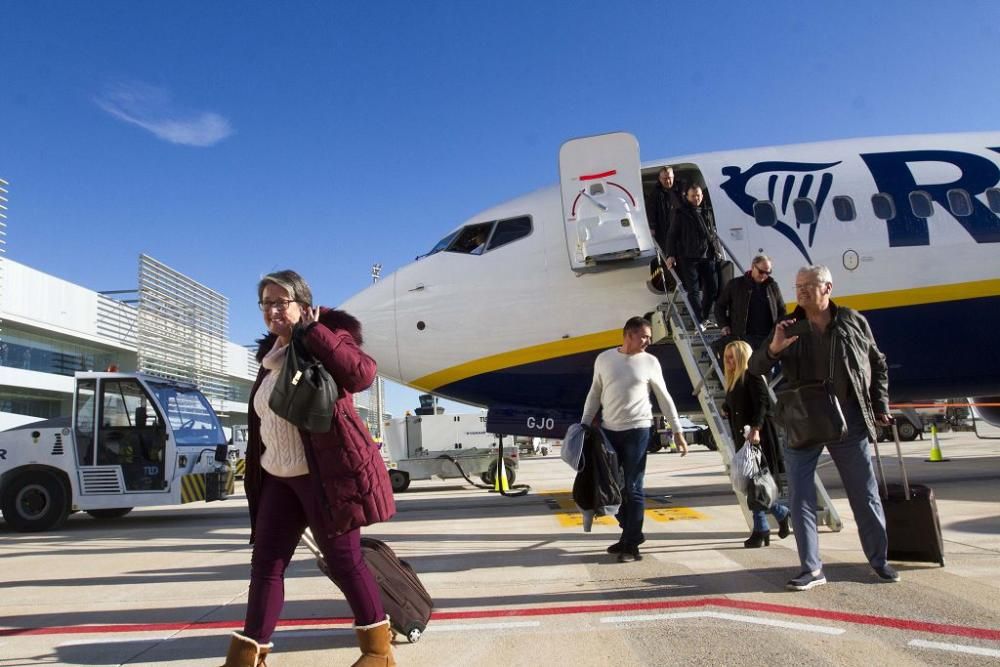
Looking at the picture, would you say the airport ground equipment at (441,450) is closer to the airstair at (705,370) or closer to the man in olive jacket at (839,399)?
the airstair at (705,370)

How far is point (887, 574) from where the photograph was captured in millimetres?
3771

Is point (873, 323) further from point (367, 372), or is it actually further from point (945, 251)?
point (367, 372)

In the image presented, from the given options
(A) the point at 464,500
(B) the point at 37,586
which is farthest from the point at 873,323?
(B) the point at 37,586

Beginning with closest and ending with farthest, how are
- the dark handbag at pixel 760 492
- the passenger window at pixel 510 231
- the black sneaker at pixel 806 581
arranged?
the black sneaker at pixel 806 581 < the dark handbag at pixel 760 492 < the passenger window at pixel 510 231

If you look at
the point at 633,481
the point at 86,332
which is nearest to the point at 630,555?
the point at 633,481

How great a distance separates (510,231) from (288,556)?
19.8ft

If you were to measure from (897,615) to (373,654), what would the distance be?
7.79 ft

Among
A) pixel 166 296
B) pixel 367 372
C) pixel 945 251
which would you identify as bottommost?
pixel 367 372

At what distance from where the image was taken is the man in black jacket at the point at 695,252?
7176 mm

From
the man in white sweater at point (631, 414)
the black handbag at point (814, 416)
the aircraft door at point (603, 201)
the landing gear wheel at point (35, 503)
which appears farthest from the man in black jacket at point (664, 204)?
the landing gear wheel at point (35, 503)

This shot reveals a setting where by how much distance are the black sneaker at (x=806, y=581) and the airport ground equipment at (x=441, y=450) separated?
1005 centimetres

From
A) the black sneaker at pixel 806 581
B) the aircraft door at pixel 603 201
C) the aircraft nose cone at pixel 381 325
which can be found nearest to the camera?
the black sneaker at pixel 806 581

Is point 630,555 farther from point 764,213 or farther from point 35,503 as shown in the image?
point 35,503

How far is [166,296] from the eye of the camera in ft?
117
